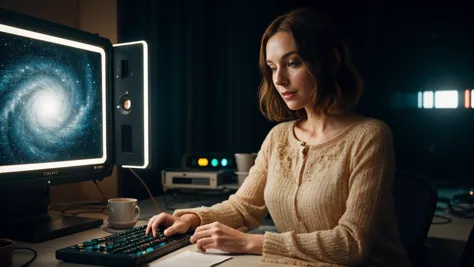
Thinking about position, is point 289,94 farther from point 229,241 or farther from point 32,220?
point 32,220

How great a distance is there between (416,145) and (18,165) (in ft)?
5.25

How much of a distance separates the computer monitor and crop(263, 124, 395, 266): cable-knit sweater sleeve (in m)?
0.61

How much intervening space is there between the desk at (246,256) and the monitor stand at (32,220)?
22 mm

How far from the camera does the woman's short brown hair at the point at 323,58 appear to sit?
1.24 m

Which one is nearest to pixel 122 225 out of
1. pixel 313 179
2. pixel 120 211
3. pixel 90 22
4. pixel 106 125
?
pixel 120 211

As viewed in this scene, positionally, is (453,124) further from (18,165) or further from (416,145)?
(18,165)

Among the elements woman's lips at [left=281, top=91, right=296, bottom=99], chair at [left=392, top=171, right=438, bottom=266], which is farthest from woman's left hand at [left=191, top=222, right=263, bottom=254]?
chair at [left=392, top=171, right=438, bottom=266]

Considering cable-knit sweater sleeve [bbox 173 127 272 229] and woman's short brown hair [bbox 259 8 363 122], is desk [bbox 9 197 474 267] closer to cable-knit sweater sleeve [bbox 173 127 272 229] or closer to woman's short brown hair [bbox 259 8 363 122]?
cable-knit sweater sleeve [bbox 173 127 272 229]

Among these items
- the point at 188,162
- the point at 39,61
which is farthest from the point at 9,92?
the point at 188,162

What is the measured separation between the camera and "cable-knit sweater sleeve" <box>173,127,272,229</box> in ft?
4.17

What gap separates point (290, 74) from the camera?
4.06ft

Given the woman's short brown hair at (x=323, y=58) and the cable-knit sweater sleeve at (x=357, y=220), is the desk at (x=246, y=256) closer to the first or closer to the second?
the cable-knit sweater sleeve at (x=357, y=220)

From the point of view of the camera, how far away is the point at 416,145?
2.01 metres

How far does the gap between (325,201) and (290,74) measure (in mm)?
351
